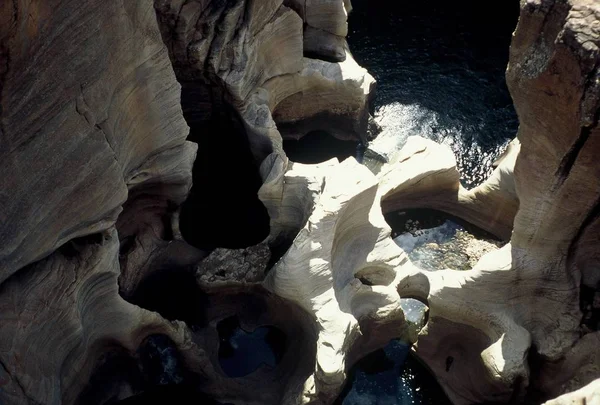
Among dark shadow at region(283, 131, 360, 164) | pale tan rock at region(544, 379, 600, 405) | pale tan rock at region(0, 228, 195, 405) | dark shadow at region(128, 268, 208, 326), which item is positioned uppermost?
pale tan rock at region(544, 379, 600, 405)

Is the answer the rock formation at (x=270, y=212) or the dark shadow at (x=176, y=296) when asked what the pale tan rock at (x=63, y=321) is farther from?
the dark shadow at (x=176, y=296)

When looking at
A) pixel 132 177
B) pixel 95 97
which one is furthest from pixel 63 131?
pixel 132 177

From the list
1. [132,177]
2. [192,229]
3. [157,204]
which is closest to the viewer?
[132,177]

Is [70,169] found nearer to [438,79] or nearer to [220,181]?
[220,181]

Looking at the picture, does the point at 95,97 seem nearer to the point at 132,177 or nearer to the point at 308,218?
the point at 132,177

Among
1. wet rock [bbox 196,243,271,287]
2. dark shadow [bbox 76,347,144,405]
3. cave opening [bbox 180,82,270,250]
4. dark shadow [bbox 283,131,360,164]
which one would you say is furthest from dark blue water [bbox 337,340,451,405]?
dark shadow [bbox 283,131,360,164]

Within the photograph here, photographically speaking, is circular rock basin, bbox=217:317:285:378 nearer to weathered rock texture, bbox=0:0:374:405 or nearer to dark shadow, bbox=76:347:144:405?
weathered rock texture, bbox=0:0:374:405
